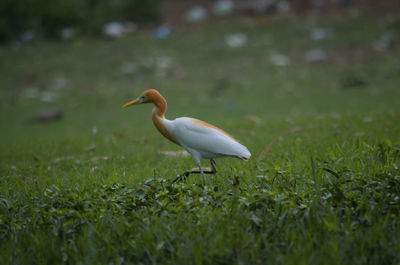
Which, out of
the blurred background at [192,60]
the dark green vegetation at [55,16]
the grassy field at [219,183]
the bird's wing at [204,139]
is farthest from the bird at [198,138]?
the dark green vegetation at [55,16]

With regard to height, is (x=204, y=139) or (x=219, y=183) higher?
(x=204, y=139)

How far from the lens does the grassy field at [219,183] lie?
2393 millimetres

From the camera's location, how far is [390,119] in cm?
595

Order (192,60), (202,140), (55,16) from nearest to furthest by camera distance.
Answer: (202,140) < (192,60) < (55,16)

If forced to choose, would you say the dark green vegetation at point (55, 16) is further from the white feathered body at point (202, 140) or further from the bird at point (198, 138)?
the white feathered body at point (202, 140)

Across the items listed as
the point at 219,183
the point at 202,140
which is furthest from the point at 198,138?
the point at 219,183

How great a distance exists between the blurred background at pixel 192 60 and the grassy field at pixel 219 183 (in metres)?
0.11

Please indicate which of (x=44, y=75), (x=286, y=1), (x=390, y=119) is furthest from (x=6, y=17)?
(x=390, y=119)

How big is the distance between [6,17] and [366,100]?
14395 millimetres

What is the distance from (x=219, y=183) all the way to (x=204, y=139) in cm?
40

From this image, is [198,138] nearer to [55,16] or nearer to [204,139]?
[204,139]

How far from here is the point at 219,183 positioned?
332 centimetres

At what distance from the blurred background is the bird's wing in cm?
356

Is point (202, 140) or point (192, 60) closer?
point (202, 140)
